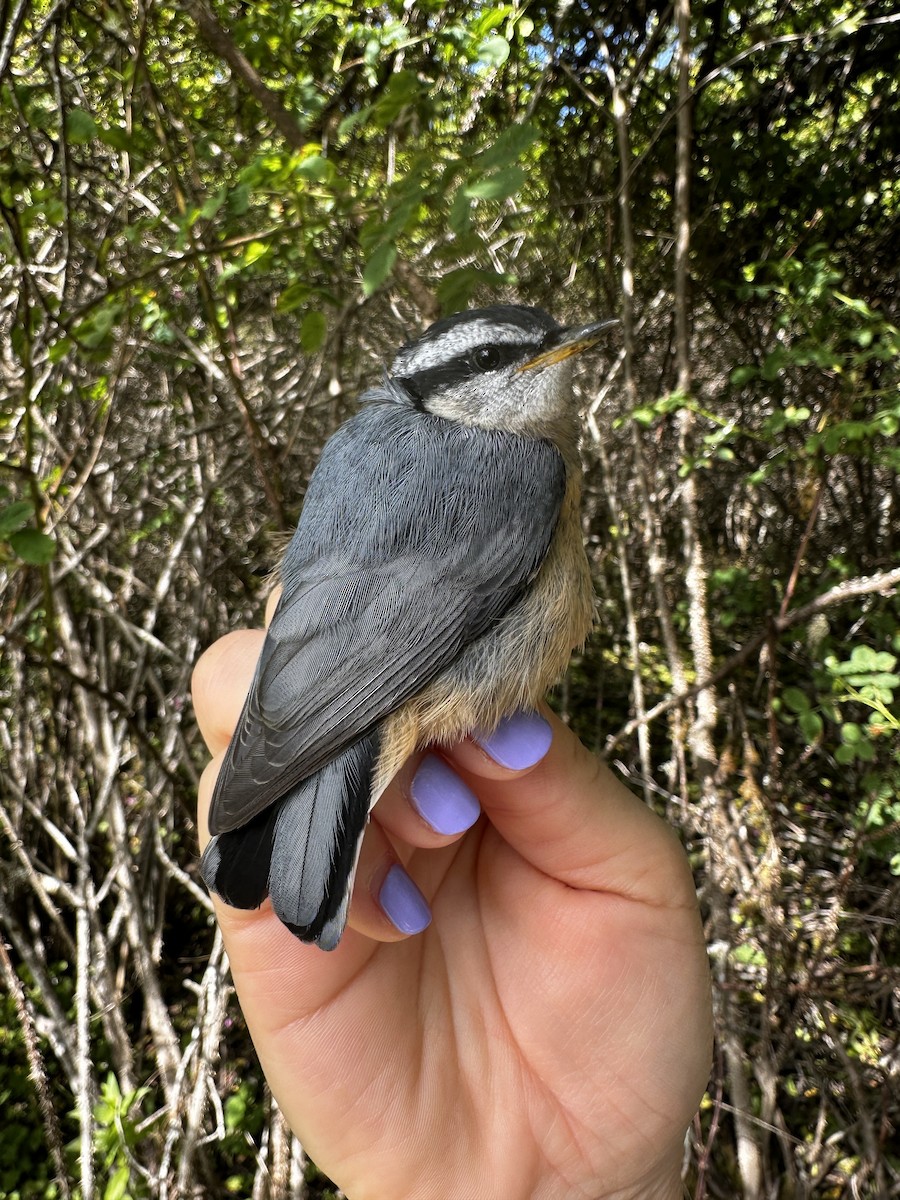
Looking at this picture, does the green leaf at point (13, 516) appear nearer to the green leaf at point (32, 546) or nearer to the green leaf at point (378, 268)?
the green leaf at point (32, 546)

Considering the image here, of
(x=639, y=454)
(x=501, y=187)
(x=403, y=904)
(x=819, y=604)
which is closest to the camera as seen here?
(x=403, y=904)

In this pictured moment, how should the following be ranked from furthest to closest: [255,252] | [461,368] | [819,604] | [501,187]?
[255,252] → [819,604] → [461,368] → [501,187]

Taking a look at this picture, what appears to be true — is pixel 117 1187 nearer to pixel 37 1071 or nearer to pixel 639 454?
pixel 37 1071

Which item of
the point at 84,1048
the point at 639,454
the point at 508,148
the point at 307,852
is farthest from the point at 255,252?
the point at 84,1048

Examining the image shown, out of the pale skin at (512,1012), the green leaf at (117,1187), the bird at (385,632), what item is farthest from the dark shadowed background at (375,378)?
the bird at (385,632)

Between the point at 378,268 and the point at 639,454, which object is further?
the point at 639,454

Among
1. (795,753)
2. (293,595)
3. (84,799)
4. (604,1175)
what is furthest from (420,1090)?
(795,753)
